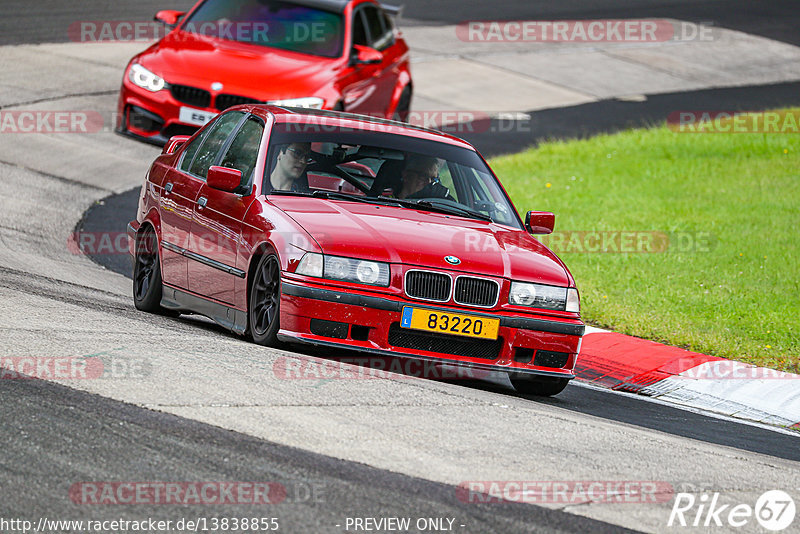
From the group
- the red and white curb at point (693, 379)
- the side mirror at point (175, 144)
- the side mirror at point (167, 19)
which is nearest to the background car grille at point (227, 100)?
the side mirror at point (167, 19)

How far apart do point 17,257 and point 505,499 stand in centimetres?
646

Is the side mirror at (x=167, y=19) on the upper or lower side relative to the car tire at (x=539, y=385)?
upper

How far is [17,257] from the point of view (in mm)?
10438

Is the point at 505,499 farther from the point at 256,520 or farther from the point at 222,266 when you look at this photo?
the point at 222,266

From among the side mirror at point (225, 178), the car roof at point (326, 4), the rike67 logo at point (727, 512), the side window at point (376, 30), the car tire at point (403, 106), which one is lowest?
the car tire at point (403, 106)

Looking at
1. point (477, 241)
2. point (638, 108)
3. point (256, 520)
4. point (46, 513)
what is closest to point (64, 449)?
point (46, 513)

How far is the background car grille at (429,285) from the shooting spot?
738 cm

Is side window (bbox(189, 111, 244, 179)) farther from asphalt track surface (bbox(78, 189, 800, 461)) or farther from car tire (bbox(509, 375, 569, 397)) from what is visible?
car tire (bbox(509, 375, 569, 397))

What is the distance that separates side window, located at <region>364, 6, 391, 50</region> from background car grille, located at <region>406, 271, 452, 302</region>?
9.44 m

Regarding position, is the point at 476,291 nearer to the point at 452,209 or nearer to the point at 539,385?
the point at 539,385

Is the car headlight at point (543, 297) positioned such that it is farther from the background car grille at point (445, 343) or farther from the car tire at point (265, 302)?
the car tire at point (265, 302)

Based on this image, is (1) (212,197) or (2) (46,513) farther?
(1) (212,197)

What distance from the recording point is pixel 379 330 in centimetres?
730

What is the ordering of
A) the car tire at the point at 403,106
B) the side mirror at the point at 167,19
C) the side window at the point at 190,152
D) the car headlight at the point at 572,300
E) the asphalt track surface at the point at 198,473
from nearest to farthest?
the asphalt track surface at the point at 198,473, the car headlight at the point at 572,300, the side window at the point at 190,152, the side mirror at the point at 167,19, the car tire at the point at 403,106
